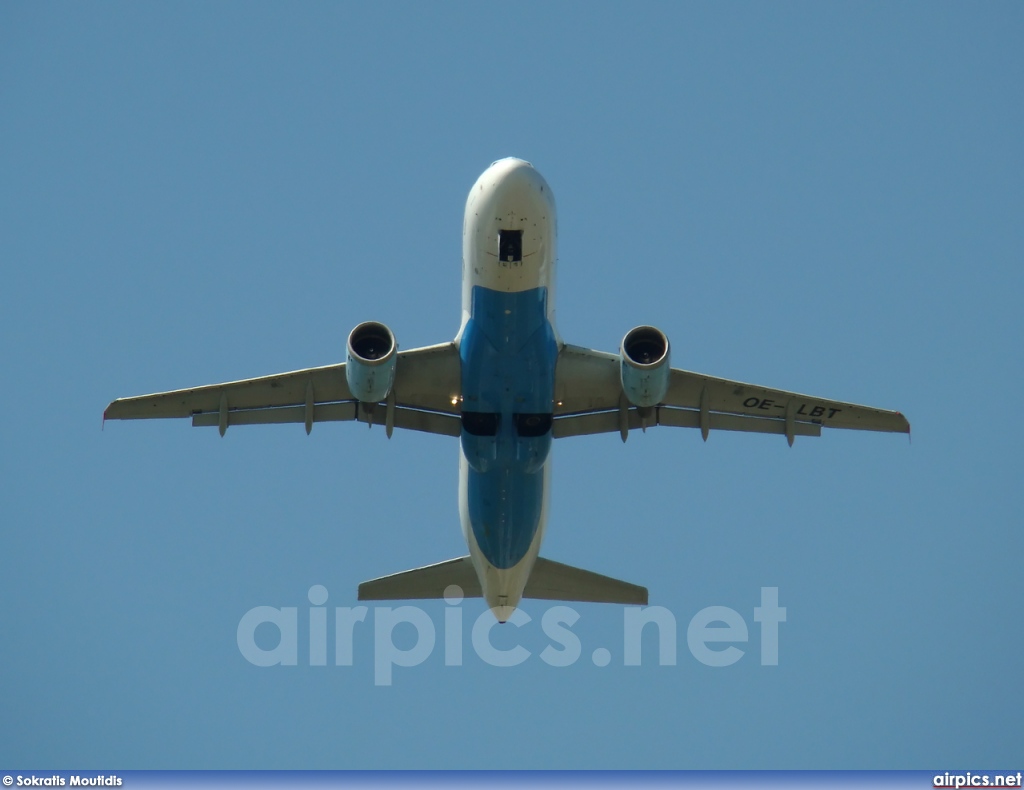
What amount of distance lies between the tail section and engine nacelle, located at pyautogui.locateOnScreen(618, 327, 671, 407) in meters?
6.13

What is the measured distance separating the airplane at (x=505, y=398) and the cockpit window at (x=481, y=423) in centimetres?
2

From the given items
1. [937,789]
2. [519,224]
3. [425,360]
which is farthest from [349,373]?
[937,789]

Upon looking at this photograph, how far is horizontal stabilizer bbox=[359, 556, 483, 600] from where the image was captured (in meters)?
37.0

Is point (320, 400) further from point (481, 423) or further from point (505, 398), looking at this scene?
point (505, 398)

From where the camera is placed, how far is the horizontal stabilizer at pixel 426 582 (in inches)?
1458

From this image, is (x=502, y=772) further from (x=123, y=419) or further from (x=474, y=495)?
(x=123, y=419)

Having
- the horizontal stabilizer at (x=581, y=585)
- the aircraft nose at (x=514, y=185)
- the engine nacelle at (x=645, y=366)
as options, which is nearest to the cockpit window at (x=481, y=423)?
the engine nacelle at (x=645, y=366)

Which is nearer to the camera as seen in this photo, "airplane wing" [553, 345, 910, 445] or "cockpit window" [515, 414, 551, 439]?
"cockpit window" [515, 414, 551, 439]

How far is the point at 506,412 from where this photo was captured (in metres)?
32.9

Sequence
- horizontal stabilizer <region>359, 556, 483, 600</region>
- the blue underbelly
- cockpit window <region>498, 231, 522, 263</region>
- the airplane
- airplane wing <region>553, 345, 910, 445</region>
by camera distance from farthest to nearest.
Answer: horizontal stabilizer <region>359, 556, 483, 600</region> → airplane wing <region>553, 345, 910, 445</region> → the blue underbelly → the airplane → cockpit window <region>498, 231, 522, 263</region>

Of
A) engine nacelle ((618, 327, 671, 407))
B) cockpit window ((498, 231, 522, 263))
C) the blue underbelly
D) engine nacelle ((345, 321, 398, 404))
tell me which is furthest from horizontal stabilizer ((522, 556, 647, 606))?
cockpit window ((498, 231, 522, 263))

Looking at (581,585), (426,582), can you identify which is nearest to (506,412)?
(426,582)

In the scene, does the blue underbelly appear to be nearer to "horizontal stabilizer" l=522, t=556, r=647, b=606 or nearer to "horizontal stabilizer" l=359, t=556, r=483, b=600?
"horizontal stabilizer" l=359, t=556, r=483, b=600

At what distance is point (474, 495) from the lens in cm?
3378
